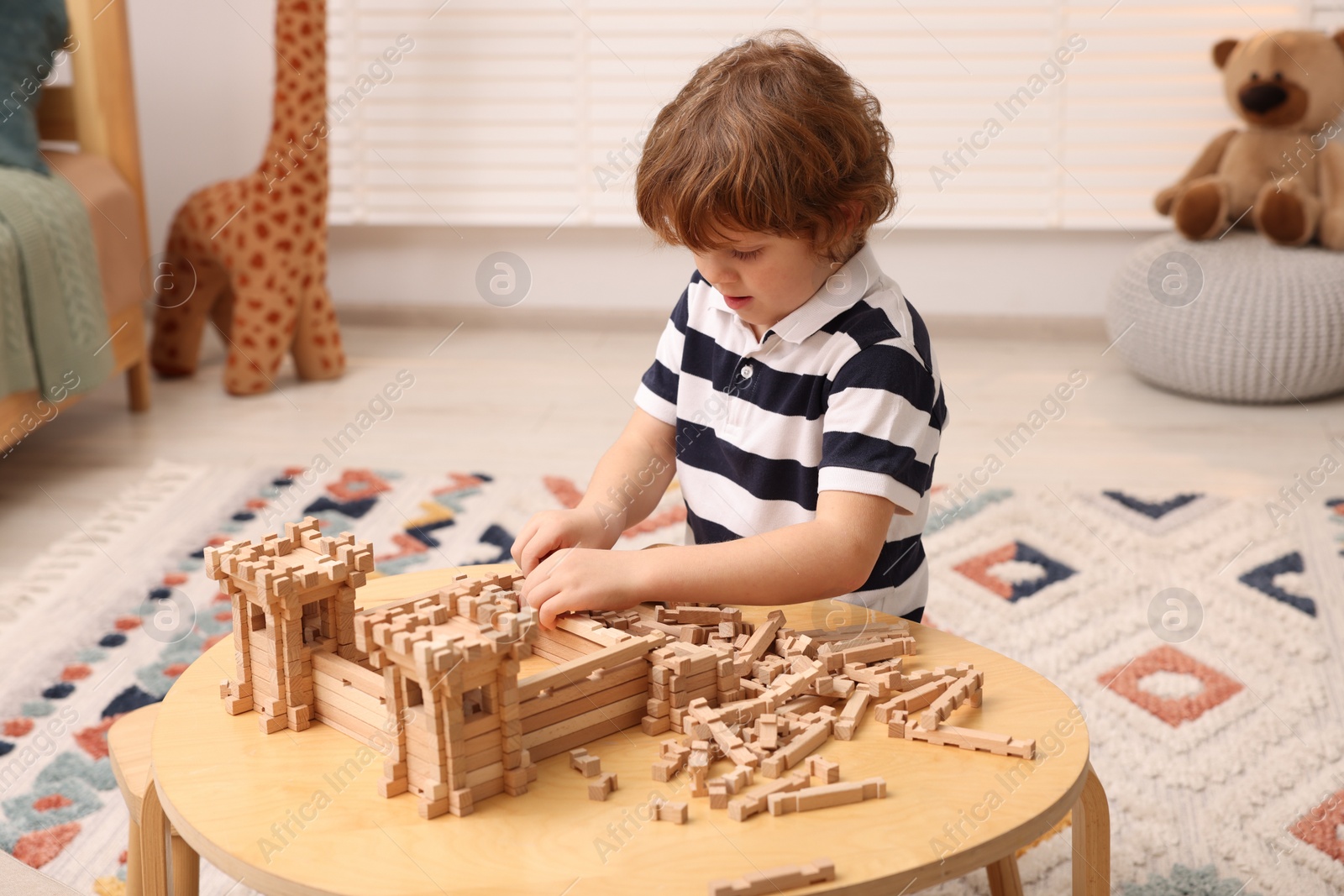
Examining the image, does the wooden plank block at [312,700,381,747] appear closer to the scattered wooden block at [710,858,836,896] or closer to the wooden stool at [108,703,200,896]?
the wooden stool at [108,703,200,896]

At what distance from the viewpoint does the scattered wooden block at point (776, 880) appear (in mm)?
671

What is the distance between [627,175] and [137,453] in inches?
49.5

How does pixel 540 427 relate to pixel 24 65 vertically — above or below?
below

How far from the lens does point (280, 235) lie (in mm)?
2627

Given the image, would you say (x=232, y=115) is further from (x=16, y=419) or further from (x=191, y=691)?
(x=191, y=691)

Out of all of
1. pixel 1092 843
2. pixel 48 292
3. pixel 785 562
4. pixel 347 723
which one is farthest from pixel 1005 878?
pixel 48 292

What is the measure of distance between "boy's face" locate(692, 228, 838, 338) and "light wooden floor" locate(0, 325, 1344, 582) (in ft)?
3.96

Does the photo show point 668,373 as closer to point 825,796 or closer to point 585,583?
point 585,583

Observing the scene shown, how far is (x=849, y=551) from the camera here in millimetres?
983

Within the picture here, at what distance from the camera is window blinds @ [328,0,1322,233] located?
283cm

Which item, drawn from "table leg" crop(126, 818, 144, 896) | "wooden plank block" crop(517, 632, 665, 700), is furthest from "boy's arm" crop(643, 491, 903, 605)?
"table leg" crop(126, 818, 144, 896)

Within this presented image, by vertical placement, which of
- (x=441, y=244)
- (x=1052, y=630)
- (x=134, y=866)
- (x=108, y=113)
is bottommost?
(x=1052, y=630)

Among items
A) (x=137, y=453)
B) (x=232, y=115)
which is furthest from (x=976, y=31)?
(x=137, y=453)

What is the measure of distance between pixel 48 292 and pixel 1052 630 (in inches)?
64.1
